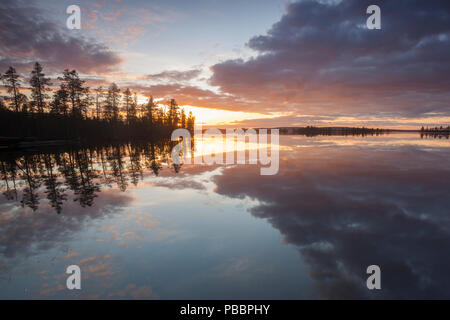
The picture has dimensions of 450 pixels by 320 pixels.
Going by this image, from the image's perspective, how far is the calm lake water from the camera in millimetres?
4629

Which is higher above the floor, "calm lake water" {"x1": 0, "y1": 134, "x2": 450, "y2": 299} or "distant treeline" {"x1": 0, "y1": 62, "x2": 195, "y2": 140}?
"distant treeline" {"x1": 0, "y1": 62, "x2": 195, "y2": 140}

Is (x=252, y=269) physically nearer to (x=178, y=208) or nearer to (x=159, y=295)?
(x=159, y=295)

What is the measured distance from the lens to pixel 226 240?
6.68 meters

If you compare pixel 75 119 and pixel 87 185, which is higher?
pixel 75 119

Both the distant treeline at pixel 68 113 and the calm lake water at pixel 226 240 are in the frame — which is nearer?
the calm lake water at pixel 226 240

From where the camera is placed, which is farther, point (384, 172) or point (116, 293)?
A: point (384, 172)

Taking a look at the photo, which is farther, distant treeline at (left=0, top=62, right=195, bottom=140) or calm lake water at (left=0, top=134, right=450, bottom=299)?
distant treeline at (left=0, top=62, right=195, bottom=140)

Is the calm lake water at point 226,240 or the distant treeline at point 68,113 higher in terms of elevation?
the distant treeline at point 68,113

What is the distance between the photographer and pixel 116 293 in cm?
441

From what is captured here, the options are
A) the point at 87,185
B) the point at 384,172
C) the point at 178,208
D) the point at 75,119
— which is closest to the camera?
the point at 178,208

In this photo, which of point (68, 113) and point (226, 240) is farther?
point (68, 113)

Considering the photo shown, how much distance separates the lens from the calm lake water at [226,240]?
4.63 meters
